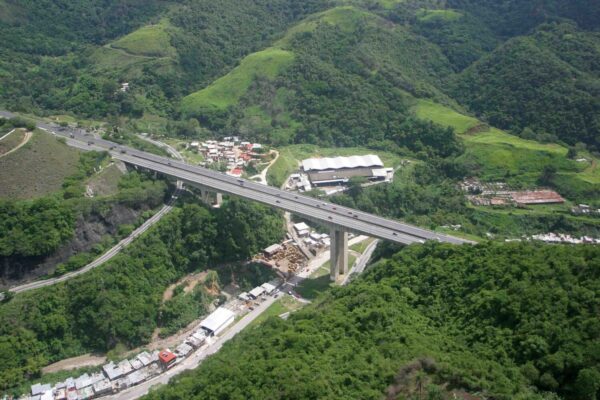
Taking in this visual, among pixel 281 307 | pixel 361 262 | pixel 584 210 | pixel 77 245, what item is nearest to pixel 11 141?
pixel 77 245

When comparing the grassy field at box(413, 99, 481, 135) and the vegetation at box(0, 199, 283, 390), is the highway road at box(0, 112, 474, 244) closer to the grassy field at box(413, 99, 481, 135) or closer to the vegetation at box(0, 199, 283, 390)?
the vegetation at box(0, 199, 283, 390)

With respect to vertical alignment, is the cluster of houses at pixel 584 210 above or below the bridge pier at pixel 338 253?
below

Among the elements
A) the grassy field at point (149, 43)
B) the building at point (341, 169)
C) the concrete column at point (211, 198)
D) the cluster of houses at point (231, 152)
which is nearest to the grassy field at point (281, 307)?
the concrete column at point (211, 198)

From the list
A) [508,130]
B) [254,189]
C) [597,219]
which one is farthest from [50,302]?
[508,130]

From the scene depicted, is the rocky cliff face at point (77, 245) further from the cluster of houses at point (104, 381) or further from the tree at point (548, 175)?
the tree at point (548, 175)

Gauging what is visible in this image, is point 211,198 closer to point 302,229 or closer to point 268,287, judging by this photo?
point 302,229

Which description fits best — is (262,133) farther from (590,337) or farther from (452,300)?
(590,337)
